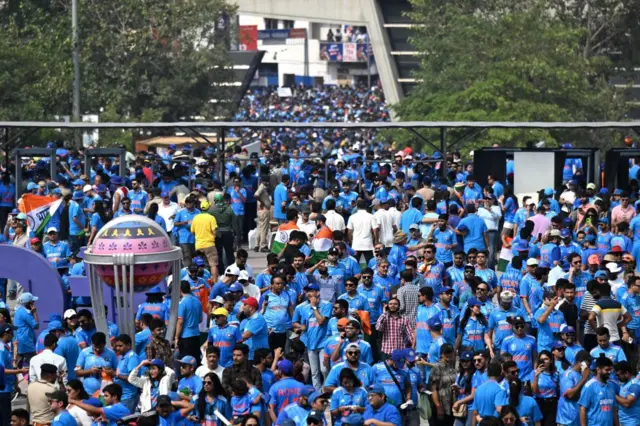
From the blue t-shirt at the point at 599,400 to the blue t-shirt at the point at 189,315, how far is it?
5.11m

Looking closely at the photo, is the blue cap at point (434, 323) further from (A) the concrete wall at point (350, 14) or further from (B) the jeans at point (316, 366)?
(A) the concrete wall at point (350, 14)

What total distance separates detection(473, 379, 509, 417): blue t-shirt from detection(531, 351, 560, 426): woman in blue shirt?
108 centimetres

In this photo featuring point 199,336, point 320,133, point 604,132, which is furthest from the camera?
point 320,133

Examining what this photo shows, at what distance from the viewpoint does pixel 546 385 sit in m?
17.5

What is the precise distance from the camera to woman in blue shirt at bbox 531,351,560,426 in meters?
17.4

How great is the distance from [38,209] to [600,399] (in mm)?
12739

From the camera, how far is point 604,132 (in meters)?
55.1

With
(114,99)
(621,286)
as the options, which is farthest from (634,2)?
(621,286)

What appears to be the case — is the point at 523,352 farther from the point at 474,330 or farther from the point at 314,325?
the point at 314,325

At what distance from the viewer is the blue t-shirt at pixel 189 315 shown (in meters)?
19.8

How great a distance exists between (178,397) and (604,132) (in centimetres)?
4074

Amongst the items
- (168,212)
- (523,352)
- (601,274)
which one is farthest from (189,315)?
(168,212)

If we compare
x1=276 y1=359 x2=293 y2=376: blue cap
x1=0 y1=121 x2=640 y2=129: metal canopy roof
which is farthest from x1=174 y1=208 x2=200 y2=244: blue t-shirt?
x1=276 y1=359 x2=293 y2=376: blue cap

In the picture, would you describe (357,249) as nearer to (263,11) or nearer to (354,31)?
(263,11)
